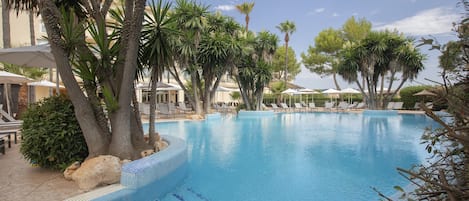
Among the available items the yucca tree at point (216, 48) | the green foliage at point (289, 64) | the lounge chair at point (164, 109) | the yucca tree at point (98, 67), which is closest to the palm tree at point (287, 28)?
the green foliage at point (289, 64)

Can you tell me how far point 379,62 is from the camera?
81.1 feet

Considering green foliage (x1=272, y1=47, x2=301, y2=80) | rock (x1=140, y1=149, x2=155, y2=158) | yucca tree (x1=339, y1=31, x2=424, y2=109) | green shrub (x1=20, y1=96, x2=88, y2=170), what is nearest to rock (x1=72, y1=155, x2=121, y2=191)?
green shrub (x1=20, y1=96, x2=88, y2=170)

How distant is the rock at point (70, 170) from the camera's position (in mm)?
4605

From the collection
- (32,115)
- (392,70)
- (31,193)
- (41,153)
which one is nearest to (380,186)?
(31,193)

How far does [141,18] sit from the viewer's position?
201 inches

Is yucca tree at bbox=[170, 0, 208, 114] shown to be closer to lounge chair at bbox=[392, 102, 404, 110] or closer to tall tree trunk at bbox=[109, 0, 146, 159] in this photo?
tall tree trunk at bbox=[109, 0, 146, 159]

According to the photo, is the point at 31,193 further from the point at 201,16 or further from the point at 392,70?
the point at 392,70

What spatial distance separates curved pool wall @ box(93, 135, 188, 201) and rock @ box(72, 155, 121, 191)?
0.14 m

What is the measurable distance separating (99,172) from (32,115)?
203 cm

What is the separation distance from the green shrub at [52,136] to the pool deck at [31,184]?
0.24 meters

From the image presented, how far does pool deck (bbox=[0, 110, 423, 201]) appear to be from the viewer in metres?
3.89

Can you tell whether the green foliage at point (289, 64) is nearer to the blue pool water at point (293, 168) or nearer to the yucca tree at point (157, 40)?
the blue pool water at point (293, 168)

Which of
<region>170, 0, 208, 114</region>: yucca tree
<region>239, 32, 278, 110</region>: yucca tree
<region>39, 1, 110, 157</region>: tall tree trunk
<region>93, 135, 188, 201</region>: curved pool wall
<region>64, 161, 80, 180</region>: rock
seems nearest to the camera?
<region>93, 135, 188, 201</region>: curved pool wall

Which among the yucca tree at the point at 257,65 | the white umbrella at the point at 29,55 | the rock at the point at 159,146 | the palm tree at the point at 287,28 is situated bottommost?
the rock at the point at 159,146
